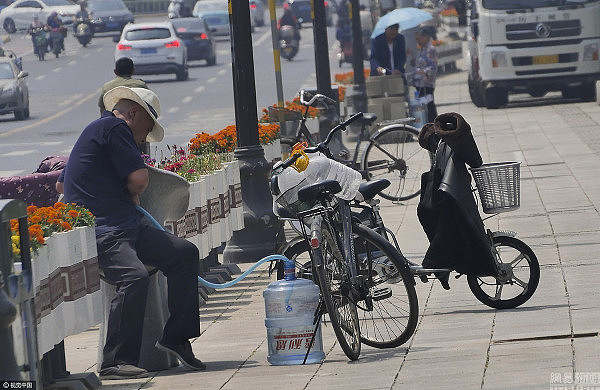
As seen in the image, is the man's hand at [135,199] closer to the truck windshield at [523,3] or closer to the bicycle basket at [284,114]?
the bicycle basket at [284,114]

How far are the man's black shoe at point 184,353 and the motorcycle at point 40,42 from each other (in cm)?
5122

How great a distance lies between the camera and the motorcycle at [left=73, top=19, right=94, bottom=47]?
63188 mm

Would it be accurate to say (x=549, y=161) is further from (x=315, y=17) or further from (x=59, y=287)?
(x=59, y=287)

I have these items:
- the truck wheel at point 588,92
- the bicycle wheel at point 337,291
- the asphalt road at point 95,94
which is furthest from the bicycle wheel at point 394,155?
the truck wheel at point 588,92

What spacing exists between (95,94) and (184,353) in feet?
116

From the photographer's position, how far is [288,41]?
57.8m

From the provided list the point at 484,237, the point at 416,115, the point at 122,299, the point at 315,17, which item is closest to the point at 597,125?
the point at 416,115

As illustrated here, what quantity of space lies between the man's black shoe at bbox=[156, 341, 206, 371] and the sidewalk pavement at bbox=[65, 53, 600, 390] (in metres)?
0.07

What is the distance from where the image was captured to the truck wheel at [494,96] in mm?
30172

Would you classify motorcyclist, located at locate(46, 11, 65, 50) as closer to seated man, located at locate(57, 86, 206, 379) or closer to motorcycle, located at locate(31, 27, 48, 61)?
motorcycle, located at locate(31, 27, 48, 61)

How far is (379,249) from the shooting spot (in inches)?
336

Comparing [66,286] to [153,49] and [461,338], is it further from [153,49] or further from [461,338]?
[153,49]

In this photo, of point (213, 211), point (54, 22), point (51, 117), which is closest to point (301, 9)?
point (54, 22)

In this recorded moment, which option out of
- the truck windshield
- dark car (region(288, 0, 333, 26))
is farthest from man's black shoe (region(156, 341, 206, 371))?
dark car (region(288, 0, 333, 26))
